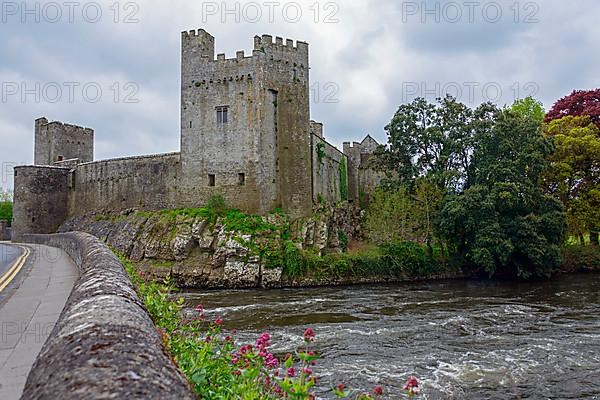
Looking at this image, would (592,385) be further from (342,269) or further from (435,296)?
(342,269)

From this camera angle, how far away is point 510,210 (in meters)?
29.2

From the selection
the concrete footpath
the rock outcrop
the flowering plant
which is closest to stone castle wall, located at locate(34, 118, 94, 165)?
the rock outcrop

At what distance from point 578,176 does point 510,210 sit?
693 centimetres

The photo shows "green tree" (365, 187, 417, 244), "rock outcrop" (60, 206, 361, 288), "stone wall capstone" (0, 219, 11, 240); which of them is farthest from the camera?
"stone wall capstone" (0, 219, 11, 240)

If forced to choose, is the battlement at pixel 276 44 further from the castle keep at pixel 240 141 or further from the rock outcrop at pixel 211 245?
the rock outcrop at pixel 211 245

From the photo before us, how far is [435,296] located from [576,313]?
6171mm

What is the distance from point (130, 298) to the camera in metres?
4.29

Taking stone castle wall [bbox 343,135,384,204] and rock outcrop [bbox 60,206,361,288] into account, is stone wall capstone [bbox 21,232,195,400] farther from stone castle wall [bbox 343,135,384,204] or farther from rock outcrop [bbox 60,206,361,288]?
stone castle wall [bbox 343,135,384,204]

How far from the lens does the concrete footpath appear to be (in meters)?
5.05

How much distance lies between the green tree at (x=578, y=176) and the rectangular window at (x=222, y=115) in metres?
20.2

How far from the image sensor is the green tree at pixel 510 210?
27922 mm

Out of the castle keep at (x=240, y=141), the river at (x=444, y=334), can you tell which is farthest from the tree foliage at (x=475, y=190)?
the castle keep at (x=240, y=141)

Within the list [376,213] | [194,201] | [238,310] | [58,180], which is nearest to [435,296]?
[238,310]

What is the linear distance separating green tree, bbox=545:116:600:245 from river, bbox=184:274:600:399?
8.20 m
